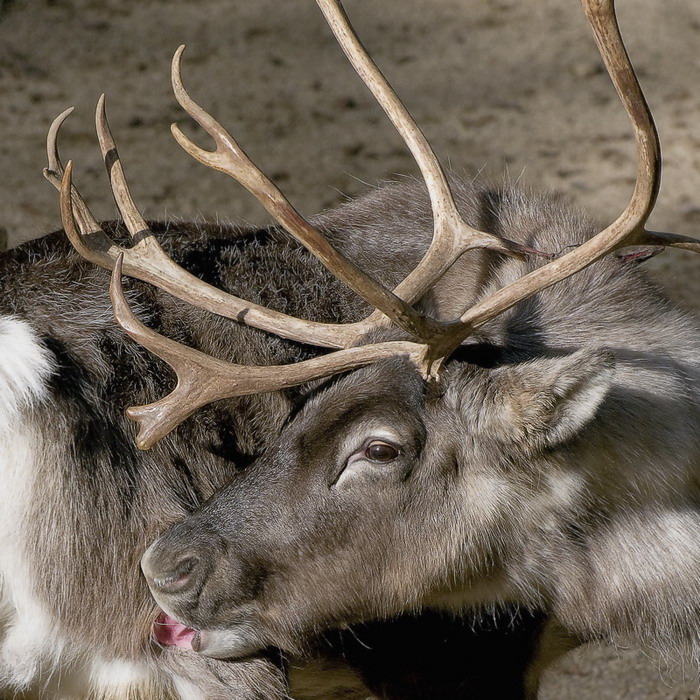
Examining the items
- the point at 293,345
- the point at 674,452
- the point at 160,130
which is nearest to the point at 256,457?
the point at 293,345

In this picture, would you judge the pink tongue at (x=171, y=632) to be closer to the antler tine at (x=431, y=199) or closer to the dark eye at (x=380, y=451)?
the dark eye at (x=380, y=451)

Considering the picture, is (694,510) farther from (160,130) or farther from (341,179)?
(160,130)

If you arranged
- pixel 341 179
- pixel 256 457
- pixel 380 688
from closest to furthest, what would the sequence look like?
pixel 256 457, pixel 380 688, pixel 341 179

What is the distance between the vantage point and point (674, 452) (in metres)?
2.44

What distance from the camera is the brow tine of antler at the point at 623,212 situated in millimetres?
1989

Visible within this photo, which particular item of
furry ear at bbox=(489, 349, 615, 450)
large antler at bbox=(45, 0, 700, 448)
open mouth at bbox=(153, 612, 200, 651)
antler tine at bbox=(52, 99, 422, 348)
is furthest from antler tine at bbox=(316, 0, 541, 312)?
open mouth at bbox=(153, 612, 200, 651)

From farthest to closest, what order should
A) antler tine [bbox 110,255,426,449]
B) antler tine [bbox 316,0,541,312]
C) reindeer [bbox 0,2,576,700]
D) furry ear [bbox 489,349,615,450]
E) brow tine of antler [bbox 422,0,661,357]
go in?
antler tine [bbox 316,0,541,312], reindeer [bbox 0,2,576,700], antler tine [bbox 110,255,426,449], furry ear [bbox 489,349,615,450], brow tine of antler [bbox 422,0,661,357]

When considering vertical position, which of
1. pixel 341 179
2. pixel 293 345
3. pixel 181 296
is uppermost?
pixel 181 296

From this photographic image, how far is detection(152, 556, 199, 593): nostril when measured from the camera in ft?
7.48

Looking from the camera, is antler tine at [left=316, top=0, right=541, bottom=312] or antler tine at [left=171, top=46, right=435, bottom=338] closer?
antler tine at [left=171, top=46, right=435, bottom=338]

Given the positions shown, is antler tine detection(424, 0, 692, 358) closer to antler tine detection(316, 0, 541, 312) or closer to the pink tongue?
antler tine detection(316, 0, 541, 312)

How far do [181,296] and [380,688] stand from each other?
1.17 metres

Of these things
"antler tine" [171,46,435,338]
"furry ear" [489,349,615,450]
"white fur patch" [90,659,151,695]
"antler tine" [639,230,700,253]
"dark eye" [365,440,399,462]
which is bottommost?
"white fur patch" [90,659,151,695]

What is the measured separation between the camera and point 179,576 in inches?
89.8
